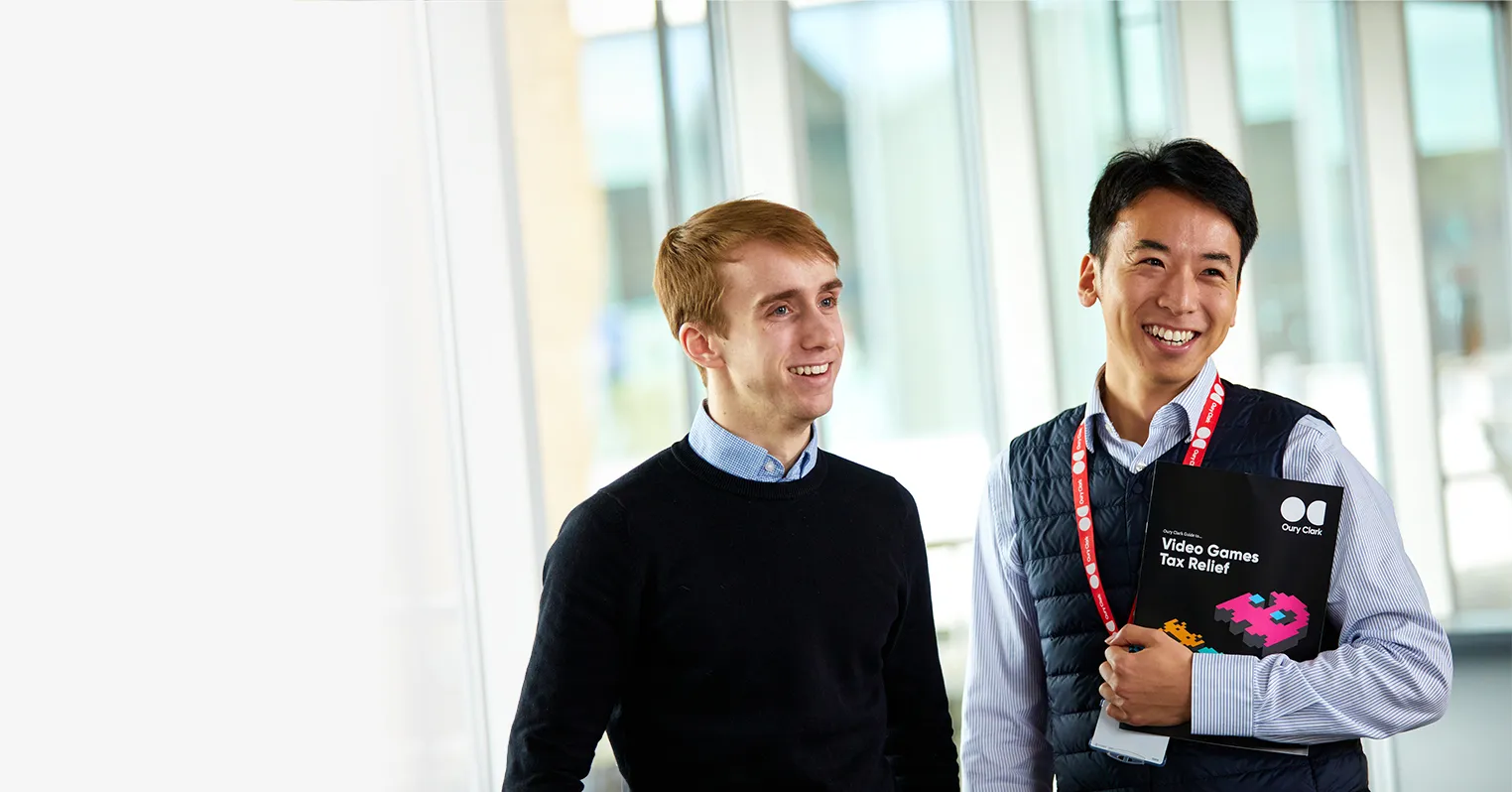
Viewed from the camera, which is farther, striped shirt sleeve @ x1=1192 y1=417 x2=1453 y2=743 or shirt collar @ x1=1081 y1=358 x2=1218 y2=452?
shirt collar @ x1=1081 y1=358 x2=1218 y2=452

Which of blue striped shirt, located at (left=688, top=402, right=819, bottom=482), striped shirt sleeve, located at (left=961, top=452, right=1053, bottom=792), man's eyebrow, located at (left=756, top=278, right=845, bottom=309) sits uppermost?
man's eyebrow, located at (left=756, top=278, right=845, bottom=309)

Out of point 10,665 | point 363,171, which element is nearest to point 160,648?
point 10,665

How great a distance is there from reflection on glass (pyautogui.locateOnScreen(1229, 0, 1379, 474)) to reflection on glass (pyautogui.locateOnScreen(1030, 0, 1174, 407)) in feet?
1.34

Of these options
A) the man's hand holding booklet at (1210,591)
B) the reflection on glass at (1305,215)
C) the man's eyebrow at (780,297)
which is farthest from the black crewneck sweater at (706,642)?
the reflection on glass at (1305,215)

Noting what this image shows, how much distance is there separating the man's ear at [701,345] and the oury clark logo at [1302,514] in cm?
88

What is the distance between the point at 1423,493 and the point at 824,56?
9.96 ft

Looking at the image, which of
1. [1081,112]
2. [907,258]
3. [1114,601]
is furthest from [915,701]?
[1081,112]

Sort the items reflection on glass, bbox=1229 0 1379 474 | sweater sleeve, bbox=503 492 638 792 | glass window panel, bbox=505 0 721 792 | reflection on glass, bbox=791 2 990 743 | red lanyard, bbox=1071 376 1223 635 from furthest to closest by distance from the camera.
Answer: reflection on glass, bbox=1229 0 1379 474
reflection on glass, bbox=791 2 990 743
glass window panel, bbox=505 0 721 792
red lanyard, bbox=1071 376 1223 635
sweater sleeve, bbox=503 492 638 792

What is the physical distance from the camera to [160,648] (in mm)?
1231

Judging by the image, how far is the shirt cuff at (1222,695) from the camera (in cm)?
172

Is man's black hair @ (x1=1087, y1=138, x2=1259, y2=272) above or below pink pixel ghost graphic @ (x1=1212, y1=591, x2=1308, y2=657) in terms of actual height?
above

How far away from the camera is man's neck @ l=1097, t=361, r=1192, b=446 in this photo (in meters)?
1.95

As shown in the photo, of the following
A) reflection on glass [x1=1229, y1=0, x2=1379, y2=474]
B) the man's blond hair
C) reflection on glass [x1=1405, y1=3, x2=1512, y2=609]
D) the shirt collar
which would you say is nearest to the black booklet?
the shirt collar

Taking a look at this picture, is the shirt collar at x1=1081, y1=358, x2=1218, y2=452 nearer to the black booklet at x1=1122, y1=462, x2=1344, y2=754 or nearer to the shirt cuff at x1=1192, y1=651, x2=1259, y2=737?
the black booklet at x1=1122, y1=462, x2=1344, y2=754
